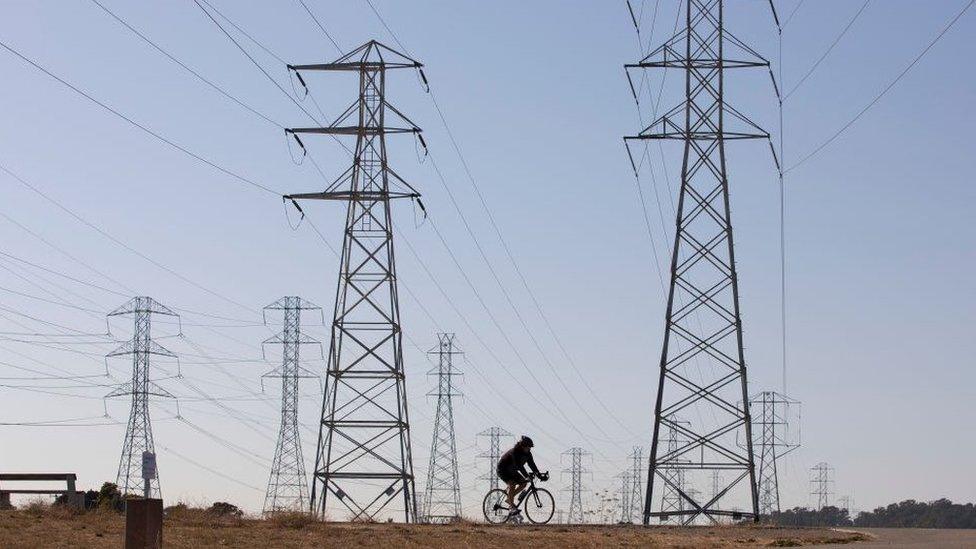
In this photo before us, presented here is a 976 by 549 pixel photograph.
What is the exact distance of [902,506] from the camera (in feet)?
561

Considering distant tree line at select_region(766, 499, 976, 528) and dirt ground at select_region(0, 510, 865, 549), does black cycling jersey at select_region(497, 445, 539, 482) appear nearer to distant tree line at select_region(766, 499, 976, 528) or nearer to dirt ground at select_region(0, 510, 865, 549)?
dirt ground at select_region(0, 510, 865, 549)

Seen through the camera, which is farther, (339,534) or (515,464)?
(515,464)

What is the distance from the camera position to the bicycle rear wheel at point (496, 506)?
3572 centimetres

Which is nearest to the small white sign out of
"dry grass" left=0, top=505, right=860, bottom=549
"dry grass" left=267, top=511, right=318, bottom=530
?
"dry grass" left=0, top=505, right=860, bottom=549

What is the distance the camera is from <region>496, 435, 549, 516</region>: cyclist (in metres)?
35.0

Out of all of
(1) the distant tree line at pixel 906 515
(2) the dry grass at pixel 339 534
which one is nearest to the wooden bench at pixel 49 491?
(2) the dry grass at pixel 339 534

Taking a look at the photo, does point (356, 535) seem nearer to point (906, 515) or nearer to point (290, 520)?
point (290, 520)

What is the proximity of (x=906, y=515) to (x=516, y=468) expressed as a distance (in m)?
130

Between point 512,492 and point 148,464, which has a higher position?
point 148,464

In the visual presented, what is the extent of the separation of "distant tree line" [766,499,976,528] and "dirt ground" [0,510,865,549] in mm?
83495

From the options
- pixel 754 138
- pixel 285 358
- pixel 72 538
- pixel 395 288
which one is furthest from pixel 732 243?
pixel 285 358

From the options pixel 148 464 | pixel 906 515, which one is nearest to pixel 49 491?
pixel 148 464

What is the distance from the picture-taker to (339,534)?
1141 inches

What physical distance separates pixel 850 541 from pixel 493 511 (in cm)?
836
